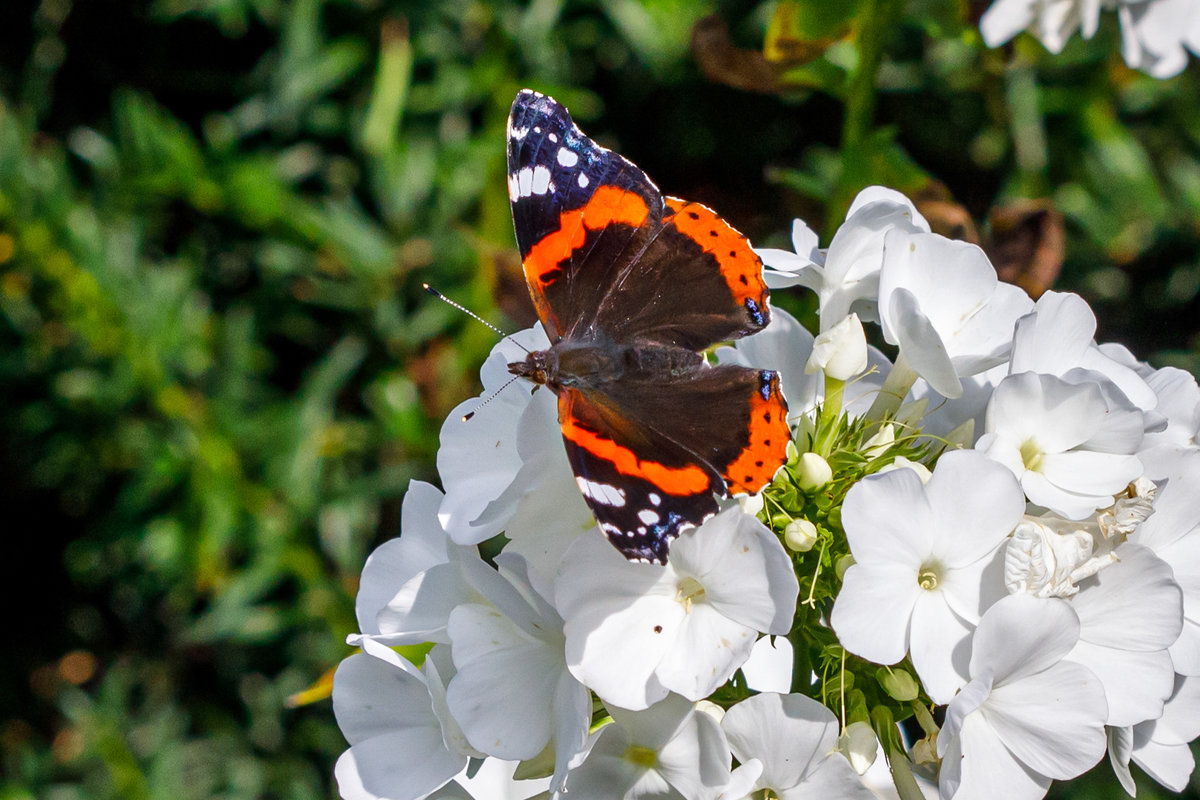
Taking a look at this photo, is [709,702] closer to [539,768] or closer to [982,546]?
[539,768]

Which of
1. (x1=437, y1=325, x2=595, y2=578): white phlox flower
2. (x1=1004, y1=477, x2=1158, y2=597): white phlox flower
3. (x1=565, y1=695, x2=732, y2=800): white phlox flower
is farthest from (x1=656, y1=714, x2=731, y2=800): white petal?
(x1=1004, y1=477, x2=1158, y2=597): white phlox flower

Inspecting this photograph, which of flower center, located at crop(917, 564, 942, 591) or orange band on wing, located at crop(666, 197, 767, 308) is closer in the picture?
flower center, located at crop(917, 564, 942, 591)

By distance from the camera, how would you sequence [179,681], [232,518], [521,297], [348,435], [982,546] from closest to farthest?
[982,546]
[521,297]
[232,518]
[348,435]
[179,681]

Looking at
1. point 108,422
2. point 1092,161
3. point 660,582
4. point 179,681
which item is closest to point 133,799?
point 179,681

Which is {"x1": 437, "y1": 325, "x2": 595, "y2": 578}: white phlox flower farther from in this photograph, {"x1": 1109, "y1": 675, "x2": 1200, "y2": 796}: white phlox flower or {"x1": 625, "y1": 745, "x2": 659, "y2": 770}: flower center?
{"x1": 1109, "y1": 675, "x2": 1200, "y2": 796}: white phlox flower

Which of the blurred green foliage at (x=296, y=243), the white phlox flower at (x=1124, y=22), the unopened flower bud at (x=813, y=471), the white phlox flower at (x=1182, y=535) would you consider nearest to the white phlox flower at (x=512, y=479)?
the unopened flower bud at (x=813, y=471)

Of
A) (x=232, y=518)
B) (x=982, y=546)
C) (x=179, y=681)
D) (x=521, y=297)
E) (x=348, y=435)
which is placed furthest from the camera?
(x=179, y=681)

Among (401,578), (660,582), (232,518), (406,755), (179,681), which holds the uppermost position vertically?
(660,582)

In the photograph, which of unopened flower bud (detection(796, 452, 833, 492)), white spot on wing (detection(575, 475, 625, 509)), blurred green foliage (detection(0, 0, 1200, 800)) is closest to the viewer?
white spot on wing (detection(575, 475, 625, 509))
